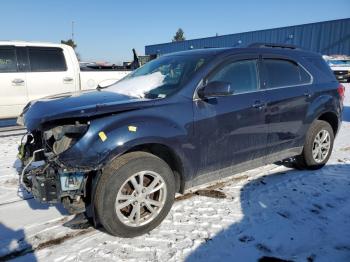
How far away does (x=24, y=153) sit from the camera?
11.7 ft

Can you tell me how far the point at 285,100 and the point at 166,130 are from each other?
190 centimetres

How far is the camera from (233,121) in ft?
12.4

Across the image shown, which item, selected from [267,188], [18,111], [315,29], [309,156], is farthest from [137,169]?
[315,29]

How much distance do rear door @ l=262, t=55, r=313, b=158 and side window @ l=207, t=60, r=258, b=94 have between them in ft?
0.61

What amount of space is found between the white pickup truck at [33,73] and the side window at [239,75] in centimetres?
403

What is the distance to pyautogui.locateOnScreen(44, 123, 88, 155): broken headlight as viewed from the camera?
2938 millimetres

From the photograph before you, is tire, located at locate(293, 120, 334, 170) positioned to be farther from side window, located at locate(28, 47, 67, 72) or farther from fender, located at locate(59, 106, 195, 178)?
side window, located at locate(28, 47, 67, 72)

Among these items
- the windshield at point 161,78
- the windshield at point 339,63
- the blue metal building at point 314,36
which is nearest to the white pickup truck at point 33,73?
the windshield at point 161,78

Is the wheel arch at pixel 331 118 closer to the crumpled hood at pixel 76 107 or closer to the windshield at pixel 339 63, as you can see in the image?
the crumpled hood at pixel 76 107

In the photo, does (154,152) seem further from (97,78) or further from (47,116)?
(97,78)

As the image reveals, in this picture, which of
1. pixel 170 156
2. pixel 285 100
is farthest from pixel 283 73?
pixel 170 156

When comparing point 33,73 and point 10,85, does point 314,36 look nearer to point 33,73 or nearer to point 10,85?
point 33,73

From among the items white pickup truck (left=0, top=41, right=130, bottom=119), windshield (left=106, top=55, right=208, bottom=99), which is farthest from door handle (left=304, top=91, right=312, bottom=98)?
white pickup truck (left=0, top=41, right=130, bottom=119)

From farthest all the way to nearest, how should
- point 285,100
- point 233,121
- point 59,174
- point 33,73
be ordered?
point 33,73, point 285,100, point 233,121, point 59,174
